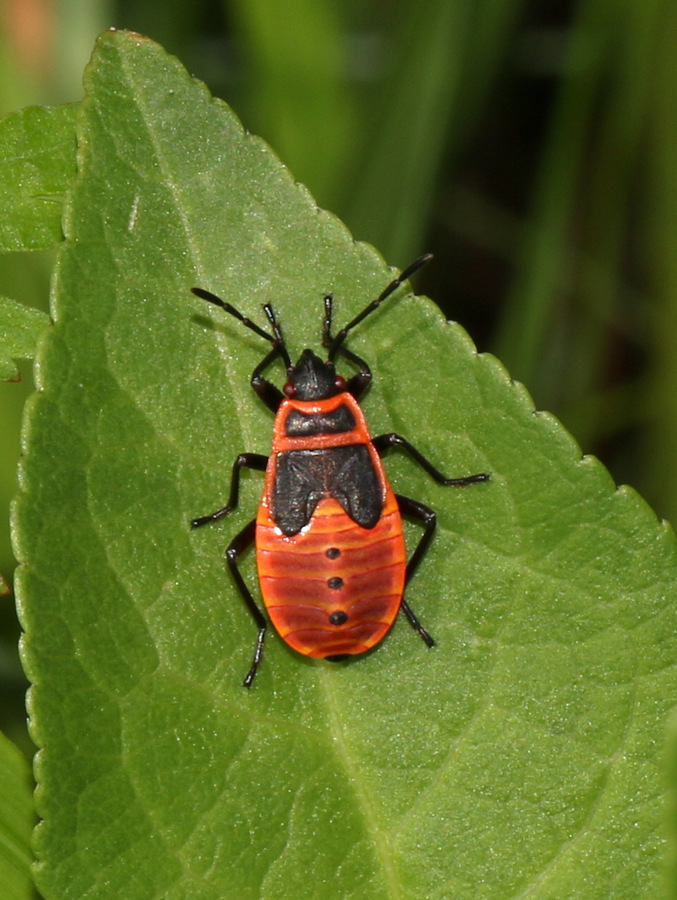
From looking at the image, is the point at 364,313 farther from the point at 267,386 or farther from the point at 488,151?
the point at 488,151

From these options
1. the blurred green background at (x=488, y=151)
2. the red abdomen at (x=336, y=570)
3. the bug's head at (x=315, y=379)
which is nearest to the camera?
the red abdomen at (x=336, y=570)

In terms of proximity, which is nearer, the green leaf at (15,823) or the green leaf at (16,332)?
the green leaf at (15,823)

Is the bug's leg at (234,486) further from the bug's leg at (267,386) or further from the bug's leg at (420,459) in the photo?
the bug's leg at (420,459)

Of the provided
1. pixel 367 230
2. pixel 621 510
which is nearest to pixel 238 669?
pixel 621 510

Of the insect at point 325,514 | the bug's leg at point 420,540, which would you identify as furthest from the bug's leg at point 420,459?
the bug's leg at point 420,540

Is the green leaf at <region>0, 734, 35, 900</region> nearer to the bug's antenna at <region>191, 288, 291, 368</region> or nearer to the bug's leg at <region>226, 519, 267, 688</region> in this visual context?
the bug's leg at <region>226, 519, 267, 688</region>

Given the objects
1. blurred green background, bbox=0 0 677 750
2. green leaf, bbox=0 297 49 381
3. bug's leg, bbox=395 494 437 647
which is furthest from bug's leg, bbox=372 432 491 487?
blurred green background, bbox=0 0 677 750

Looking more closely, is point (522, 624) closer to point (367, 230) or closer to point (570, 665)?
point (570, 665)
